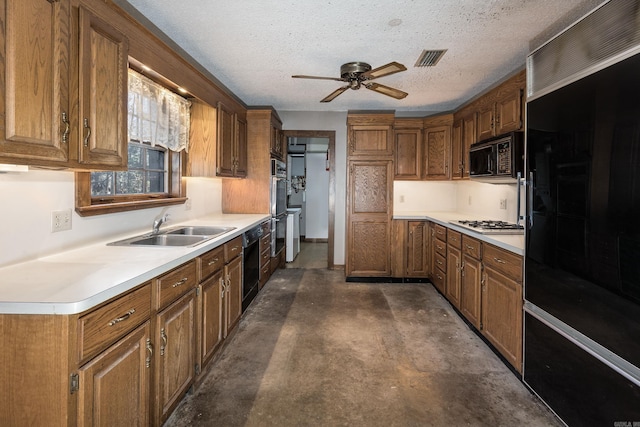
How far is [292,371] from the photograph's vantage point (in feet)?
7.30

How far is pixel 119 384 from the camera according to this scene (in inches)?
49.4

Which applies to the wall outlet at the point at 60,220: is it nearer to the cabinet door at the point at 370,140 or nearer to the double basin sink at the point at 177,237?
the double basin sink at the point at 177,237

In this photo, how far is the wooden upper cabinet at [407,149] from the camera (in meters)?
4.36

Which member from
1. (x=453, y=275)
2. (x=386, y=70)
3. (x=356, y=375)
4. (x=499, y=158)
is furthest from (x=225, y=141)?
(x=453, y=275)

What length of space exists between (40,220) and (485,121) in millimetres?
3623

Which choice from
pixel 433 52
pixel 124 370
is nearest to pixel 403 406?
pixel 124 370

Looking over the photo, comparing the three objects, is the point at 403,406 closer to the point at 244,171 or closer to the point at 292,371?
the point at 292,371

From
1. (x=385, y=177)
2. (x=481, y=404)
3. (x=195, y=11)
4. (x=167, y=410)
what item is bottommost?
(x=481, y=404)

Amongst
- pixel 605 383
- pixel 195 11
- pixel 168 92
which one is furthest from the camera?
pixel 168 92

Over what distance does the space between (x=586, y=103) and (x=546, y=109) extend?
1.01 ft

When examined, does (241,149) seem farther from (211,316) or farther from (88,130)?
(88,130)

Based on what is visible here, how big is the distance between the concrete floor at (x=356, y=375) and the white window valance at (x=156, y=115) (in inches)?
67.5

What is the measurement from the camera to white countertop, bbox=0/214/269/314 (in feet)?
3.39

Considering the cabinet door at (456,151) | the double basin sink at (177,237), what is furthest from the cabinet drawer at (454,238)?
the double basin sink at (177,237)
